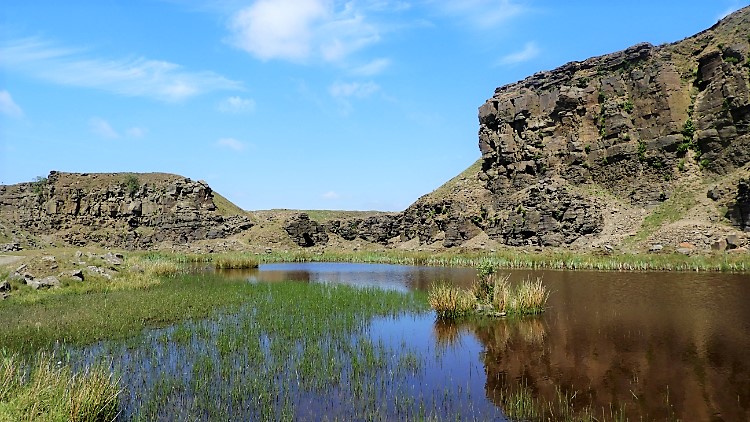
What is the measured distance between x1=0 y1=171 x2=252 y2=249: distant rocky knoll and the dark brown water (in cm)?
7541

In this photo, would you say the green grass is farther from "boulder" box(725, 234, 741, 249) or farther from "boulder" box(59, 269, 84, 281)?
"boulder" box(725, 234, 741, 249)

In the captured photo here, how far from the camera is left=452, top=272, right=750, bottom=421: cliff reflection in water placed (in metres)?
9.68

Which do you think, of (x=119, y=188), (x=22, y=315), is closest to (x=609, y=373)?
(x=22, y=315)

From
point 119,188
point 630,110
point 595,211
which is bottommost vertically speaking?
point 595,211

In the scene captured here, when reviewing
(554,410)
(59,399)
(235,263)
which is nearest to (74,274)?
(59,399)

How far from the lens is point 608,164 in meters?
68.6

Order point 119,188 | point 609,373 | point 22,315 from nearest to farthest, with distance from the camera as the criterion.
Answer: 1. point 609,373
2. point 22,315
3. point 119,188

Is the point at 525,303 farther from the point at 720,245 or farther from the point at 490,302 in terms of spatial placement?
the point at 720,245

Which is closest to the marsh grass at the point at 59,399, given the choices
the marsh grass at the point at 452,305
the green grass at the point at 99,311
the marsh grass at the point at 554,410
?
the green grass at the point at 99,311

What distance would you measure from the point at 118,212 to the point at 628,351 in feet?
317

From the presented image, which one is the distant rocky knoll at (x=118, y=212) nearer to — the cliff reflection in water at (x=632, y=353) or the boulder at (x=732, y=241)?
the boulder at (x=732, y=241)

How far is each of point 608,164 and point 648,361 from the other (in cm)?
6313

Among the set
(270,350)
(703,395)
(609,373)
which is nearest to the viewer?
(703,395)

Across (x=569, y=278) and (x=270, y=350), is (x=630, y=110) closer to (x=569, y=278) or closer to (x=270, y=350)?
(x=569, y=278)
